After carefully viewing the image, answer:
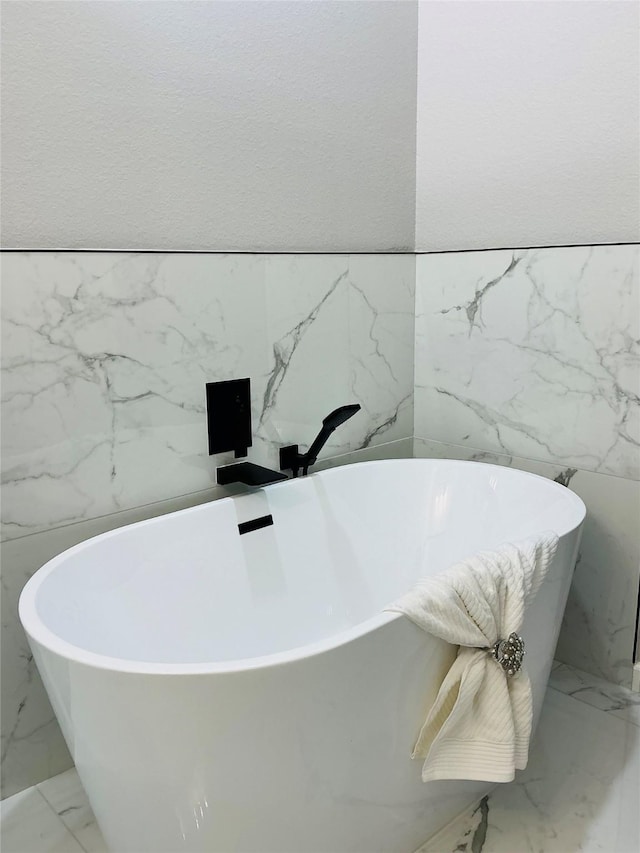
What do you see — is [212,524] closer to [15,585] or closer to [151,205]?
[15,585]

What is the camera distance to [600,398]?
5.94ft

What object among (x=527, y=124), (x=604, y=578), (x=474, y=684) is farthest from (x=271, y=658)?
(x=527, y=124)

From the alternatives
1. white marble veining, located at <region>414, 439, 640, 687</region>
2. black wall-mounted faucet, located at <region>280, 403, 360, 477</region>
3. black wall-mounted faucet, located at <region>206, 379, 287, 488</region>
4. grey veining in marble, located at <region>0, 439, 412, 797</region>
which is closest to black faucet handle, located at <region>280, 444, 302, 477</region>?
black wall-mounted faucet, located at <region>280, 403, 360, 477</region>

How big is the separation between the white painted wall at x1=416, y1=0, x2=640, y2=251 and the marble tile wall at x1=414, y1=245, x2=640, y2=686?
8cm

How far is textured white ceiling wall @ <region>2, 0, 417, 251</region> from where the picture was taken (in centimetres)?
136

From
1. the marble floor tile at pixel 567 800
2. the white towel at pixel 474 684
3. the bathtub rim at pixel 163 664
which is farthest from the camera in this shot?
the marble floor tile at pixel 567 800

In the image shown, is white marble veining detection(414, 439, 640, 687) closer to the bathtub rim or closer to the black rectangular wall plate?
the black rectangular wall plate

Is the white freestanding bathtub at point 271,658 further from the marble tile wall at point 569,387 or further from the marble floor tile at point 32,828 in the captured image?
the marble floor tile at point 32,828

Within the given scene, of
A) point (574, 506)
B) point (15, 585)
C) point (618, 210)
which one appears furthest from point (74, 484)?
point (618, 210)

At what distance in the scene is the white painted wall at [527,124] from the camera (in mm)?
1688

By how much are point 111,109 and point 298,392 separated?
0.85 m

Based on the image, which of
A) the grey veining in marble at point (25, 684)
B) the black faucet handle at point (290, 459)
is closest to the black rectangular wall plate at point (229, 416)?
the black faucet handle at point (290, 459)

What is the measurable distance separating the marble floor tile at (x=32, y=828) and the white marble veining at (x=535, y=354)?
1491mm

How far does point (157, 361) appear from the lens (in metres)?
1.59
